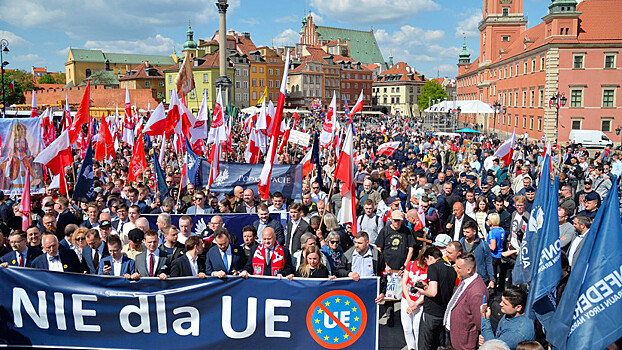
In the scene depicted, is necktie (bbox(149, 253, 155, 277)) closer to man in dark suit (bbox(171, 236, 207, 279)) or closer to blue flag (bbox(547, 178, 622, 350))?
man in dark suit (bbox(171, 236, 207, 279))

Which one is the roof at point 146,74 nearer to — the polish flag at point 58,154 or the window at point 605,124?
the window at point 605,124

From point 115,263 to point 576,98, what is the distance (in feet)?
168

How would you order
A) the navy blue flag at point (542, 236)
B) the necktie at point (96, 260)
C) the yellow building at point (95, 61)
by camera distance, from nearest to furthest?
the navy blue flag at point (542, 236)
the necktie at point (96, 260)
the yellow building at point (95, 61)

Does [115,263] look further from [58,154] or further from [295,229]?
[58,154]

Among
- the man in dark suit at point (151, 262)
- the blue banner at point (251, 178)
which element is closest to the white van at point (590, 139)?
the blue banner at point (251, 178)

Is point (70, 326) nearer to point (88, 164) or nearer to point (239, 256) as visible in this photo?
point (239, 256)

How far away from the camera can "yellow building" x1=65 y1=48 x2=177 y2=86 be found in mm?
135375

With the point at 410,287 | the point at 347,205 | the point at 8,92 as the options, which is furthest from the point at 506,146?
the point at 8,92

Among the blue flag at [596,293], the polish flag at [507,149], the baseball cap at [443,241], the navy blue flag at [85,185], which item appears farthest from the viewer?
the polish flag at [507,149]

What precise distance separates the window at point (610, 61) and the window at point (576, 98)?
132 inches

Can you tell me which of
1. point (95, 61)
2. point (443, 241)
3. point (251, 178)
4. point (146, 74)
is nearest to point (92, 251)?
point (443, 241)

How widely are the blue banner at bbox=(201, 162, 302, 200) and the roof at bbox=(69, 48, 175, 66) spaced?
5165 inches

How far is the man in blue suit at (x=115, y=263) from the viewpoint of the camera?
647cm

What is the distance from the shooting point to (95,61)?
136 metres
